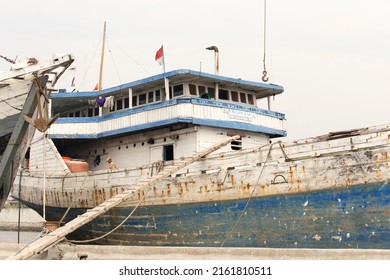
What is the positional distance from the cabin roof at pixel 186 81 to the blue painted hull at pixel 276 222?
4175 mm

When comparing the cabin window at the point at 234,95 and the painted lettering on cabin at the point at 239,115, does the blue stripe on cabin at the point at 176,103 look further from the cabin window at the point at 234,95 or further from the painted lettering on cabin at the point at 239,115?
the cabin window at the point at 234,95

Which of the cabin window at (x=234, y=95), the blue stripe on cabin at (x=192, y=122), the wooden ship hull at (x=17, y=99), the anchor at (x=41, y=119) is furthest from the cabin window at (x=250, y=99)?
Result: the anchor at (x=41, y=119)

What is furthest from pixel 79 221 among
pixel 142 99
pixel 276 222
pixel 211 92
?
pixel 211 92

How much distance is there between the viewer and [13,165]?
13.2 meters

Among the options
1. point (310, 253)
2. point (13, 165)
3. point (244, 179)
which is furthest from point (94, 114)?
point (310, 253)

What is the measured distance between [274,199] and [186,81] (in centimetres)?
601

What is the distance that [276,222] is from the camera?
11570 millimetres

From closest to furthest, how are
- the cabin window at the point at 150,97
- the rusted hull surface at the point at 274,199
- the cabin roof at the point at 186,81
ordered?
the rusted hull surface at the point at 274,199, the cabin roof at the point at 186,81, the cabin window at the point at 150,97

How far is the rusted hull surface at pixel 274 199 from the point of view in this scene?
34.1ft

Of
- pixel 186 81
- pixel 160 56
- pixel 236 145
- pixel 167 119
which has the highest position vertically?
pixel 160 56

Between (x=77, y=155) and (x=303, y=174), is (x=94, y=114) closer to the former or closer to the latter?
(x=77, y=155)

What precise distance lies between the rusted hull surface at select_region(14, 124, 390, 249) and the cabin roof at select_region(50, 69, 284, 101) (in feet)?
10.2

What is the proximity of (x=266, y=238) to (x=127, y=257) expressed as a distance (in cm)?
329

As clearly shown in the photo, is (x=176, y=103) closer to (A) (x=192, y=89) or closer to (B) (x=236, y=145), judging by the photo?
(A) (x=192, y=89)
